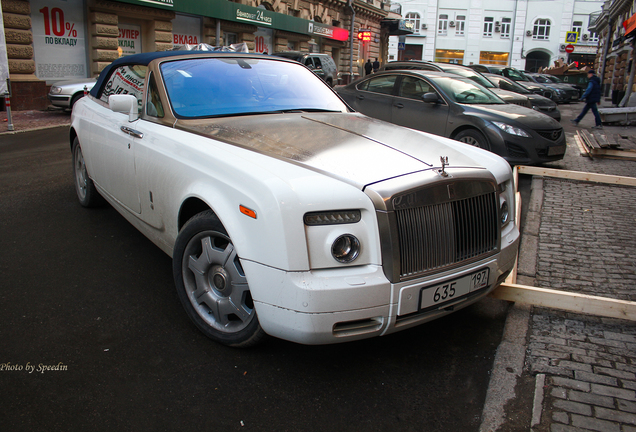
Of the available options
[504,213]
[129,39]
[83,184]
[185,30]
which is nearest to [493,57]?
[185,30]

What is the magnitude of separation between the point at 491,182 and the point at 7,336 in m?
2.88

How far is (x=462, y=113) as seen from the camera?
799 cm

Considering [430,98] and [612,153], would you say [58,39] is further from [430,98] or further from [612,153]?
[612,153]

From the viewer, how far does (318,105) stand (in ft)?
13.3

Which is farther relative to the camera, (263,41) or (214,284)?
(263,41)

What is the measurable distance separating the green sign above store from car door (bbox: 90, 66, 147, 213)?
16.0m

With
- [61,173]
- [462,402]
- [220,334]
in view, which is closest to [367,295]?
[462,402]

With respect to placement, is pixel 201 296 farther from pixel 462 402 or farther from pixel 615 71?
pixel 615 71

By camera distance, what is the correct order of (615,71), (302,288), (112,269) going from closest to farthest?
1. (302,288)
2. (112,269)
3. (615,71)

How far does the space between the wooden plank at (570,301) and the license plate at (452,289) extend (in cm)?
55

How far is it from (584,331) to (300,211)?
2061 millimetres

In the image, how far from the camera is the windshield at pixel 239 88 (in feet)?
11.5

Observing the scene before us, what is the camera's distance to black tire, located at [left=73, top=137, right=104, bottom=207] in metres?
5.07

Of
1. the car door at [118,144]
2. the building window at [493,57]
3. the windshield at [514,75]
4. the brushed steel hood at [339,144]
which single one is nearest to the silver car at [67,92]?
the car door at [118,144]
